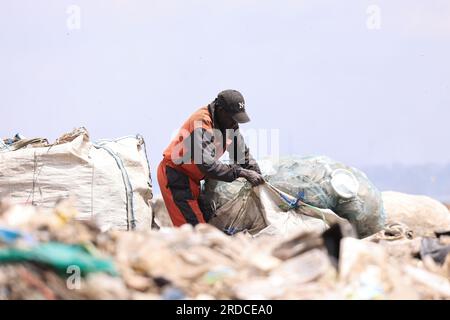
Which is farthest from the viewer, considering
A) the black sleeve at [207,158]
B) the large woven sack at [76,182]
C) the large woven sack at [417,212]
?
the large woven sack at [417,212]

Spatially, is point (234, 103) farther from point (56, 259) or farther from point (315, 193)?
point (56, 259)

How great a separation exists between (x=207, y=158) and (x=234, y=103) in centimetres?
50

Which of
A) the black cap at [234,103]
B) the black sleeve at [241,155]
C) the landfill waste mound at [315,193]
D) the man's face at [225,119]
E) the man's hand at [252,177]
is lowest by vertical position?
the landfill waste mound at [315,193]

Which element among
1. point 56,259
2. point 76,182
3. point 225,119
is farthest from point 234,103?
point 56,259

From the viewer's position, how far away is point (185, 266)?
373 centimetres

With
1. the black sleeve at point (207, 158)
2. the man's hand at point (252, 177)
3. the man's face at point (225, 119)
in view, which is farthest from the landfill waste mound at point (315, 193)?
the man's face at point (225, 119)

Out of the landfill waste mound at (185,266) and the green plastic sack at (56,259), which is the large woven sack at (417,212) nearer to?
the landfill waste mound at (185,266)

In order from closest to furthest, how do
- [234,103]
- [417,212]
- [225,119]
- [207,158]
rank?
[207,158] → [234,103] → [225,119] → [417,212]

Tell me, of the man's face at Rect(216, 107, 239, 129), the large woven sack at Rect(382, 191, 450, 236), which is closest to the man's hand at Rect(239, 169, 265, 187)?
the man's face at Rect(216, 107, 239, 129)

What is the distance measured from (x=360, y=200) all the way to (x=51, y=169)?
8.31 feet

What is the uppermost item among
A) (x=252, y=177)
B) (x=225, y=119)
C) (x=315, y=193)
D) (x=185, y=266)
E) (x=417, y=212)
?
(x=225, y=119)

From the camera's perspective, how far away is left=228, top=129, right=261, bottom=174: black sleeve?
722 centimetres

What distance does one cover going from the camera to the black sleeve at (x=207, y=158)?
6.71 m

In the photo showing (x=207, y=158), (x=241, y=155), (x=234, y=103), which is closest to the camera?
(x=207, y=158)
